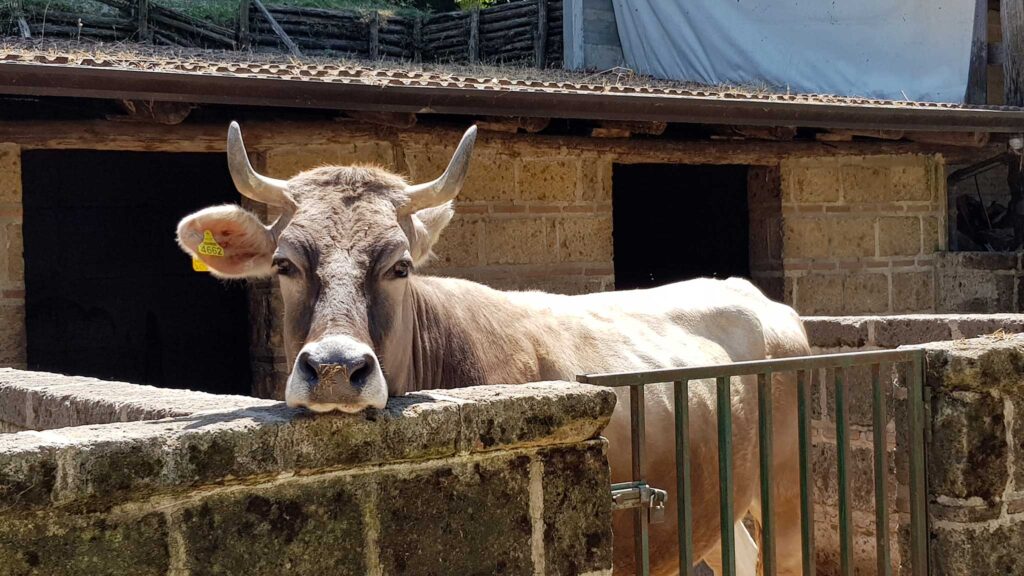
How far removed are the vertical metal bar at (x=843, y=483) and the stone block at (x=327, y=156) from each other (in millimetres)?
4005

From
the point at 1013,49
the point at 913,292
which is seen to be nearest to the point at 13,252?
the point at 913,292

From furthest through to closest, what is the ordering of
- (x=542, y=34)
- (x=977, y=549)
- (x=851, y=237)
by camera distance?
1. (x=542, y=34)
2. (x=851, y=237)
3. (x=977, y=549)

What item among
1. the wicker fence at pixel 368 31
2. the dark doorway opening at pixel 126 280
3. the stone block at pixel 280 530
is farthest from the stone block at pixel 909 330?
the wicker fence at pixel 368 31

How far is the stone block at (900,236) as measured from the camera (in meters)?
9.38

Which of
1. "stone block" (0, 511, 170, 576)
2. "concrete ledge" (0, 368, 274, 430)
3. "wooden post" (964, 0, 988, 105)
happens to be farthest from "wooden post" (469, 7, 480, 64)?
"stone block" (0, 511, 170, 576)

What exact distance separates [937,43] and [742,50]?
2.20 m

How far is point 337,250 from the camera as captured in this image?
3371mm

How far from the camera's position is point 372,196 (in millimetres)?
3648

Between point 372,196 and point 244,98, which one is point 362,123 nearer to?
point 244,98

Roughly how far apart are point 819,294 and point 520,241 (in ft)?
9.02

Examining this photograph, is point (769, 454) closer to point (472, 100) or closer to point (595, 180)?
point (472, 100)

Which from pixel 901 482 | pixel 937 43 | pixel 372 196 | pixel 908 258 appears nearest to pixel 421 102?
pixel 372 196

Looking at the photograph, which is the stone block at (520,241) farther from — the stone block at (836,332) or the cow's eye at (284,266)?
the cow's eye at (284,266)

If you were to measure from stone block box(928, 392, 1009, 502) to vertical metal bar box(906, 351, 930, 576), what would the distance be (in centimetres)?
4
